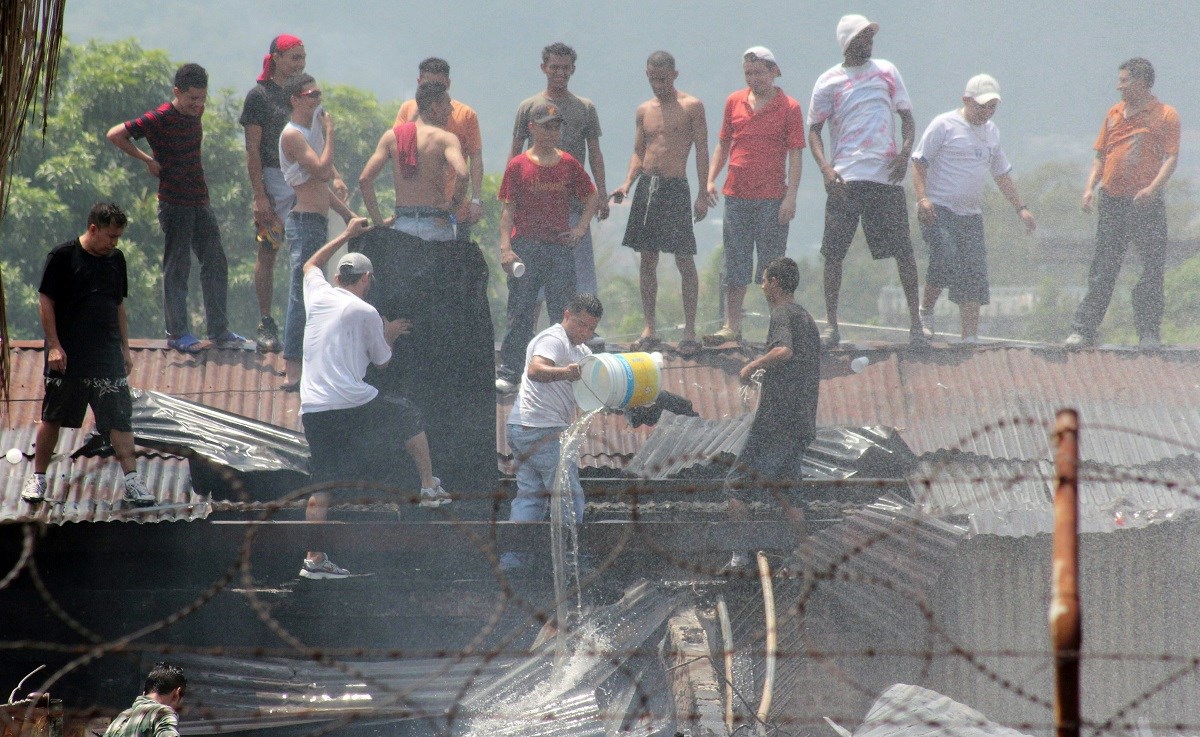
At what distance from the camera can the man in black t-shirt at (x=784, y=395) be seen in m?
6.53

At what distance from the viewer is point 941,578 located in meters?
6.28

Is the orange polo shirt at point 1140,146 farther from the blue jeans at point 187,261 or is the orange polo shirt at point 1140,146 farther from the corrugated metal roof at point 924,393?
the blue jeans at point 187,261

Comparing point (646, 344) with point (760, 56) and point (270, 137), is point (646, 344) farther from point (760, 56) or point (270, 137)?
point (270, 137)

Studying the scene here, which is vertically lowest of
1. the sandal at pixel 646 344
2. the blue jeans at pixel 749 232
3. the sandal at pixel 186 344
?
the sandal at pixel 186 344

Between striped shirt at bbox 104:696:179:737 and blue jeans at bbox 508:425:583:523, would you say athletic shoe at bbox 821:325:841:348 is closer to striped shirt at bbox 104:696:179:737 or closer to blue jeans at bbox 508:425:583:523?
blue jeans at bbox 508:425:583:523

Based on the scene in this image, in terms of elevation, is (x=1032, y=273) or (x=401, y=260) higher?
(x=1032, y=273)

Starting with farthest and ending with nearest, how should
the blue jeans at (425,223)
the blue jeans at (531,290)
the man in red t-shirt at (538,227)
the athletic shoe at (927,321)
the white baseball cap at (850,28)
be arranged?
the athletic shoe at (927,321)
the white baseball cap at (850,28)
the blue jeans at (531,290)
the man in red t-shirt at (538,227)
the blue jeans at (425,223)

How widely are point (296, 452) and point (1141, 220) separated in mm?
6634

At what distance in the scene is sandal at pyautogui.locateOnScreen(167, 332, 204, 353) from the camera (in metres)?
8.32

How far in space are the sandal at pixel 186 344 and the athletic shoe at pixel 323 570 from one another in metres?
2.90

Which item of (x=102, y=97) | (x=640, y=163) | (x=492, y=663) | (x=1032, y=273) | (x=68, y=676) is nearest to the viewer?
(x=492, y=663)

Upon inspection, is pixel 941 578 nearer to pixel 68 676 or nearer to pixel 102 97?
pixel 68 676

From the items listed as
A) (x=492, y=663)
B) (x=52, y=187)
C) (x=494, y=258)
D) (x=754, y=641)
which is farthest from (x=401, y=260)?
(x=494, y=258)

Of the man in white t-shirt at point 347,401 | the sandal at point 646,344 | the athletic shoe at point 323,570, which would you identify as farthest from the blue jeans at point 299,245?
the sandal at point 646,344
